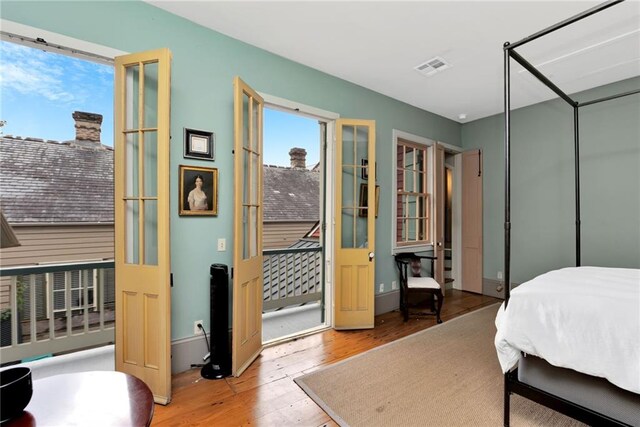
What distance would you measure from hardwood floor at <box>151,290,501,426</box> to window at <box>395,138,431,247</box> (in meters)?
1.51

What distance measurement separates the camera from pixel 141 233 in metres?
2.07

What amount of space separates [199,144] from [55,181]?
247 centimetres

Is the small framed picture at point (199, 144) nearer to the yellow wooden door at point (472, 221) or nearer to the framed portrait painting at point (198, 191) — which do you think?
the framed portrait painting at point (198, 191)

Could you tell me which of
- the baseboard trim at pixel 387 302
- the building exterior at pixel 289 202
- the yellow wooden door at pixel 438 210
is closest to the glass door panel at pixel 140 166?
the baseboard trim at pixel 387 302

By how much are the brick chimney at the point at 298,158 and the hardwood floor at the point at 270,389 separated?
4128mm

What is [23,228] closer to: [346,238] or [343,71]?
[346,238]

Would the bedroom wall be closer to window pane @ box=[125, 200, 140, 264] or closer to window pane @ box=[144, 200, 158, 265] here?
window pane @ box=[144, 200, 158, 265]

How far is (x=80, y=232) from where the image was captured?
145 inches

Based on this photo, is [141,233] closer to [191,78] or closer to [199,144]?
[199,144]

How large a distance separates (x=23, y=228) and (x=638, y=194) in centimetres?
717

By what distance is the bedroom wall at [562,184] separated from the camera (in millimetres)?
3459

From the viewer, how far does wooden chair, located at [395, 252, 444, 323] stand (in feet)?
11.8

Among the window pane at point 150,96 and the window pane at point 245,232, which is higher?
the window pane at point 150,96

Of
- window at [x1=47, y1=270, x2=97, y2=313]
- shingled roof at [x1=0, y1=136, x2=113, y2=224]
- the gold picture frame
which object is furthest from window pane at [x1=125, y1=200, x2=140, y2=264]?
the gold picture frame
